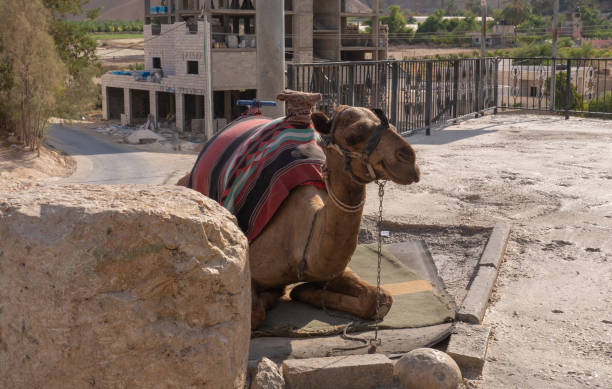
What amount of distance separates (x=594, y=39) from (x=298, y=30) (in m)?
71.1

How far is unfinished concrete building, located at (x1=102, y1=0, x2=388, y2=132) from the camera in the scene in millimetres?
34188

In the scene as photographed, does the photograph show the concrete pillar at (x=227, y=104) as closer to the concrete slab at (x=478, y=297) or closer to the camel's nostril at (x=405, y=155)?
the concrete slab at (x=478, y=297)

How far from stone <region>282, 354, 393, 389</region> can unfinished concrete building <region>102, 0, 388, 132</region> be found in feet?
75.2

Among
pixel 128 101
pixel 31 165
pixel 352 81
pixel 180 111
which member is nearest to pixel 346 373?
pixel 352 81

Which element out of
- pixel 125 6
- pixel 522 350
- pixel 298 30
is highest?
pixel 125 6

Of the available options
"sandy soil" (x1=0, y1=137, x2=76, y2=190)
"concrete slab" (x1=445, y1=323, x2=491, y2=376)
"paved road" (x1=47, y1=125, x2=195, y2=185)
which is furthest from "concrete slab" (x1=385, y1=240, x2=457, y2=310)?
"sandy soil" (x1=0, y1=137, x2=76, y2=190)

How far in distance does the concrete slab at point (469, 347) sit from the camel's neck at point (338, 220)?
1.05 meters

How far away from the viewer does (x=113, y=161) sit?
25.4m

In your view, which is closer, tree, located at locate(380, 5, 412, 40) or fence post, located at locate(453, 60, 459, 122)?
fence post, located at locate(453, 60, 459, 122)

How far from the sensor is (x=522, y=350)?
18.7 feet

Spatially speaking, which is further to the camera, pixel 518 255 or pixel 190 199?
pixel 518 255

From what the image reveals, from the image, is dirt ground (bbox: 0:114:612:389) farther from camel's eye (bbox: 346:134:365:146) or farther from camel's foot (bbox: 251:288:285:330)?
camel's eye (bbox: 346:134:365:146)

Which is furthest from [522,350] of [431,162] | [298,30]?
[298,30]

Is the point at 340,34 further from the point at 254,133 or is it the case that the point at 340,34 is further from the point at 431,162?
the point at 254,133
